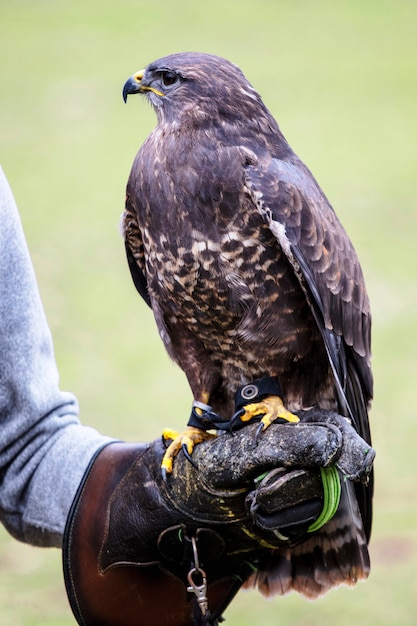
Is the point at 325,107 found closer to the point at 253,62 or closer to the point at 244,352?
the point at 253,62

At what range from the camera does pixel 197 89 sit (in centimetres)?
315

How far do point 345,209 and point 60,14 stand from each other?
772 centimetres

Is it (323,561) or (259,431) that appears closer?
(259,431)

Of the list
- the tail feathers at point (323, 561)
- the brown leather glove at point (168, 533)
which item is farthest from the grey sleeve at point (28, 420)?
the tail feathers at point (323, 561)

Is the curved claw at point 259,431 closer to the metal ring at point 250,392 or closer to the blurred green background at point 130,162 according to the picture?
the metal ring at point 250,392

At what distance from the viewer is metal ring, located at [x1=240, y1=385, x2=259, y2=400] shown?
10.5 feet

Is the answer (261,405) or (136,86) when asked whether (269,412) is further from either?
(136,86)

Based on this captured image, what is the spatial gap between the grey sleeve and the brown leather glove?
86 millimetres

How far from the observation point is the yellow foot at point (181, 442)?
3.17 m

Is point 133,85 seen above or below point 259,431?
above

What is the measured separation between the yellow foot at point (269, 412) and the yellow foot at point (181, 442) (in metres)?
0.18

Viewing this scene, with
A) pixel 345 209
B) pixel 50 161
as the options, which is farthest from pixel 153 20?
pixel 345 209

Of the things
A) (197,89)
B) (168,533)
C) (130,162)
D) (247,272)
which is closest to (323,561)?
(168,533)

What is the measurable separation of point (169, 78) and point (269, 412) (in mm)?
1082
